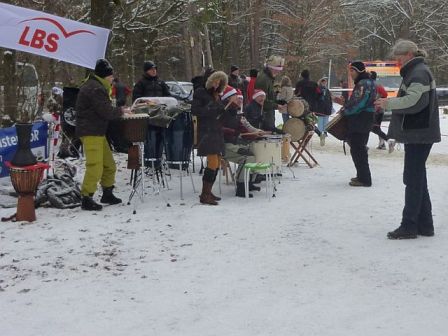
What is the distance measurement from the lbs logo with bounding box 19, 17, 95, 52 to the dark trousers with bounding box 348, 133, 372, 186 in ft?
13.9

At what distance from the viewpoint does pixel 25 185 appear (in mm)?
6539

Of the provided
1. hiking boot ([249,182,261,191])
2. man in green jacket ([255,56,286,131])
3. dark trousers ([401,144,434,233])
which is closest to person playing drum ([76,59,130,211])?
hiking boot ([249,182,261,191])

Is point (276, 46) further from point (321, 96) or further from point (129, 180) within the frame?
point (129, 180)

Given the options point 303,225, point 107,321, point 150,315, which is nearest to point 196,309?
point 150,315

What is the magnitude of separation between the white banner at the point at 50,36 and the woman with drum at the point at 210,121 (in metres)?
1.51

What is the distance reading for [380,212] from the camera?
698 cm

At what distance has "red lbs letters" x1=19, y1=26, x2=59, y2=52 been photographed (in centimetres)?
725

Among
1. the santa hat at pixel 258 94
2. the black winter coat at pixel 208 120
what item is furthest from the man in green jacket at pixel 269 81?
the black winter coat at pixel 208 120

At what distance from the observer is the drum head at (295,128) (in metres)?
9.91

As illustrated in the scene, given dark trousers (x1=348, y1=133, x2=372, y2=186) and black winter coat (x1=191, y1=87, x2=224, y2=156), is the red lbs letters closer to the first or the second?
black winter coat (x1=191, y1=87, x2=224, y2=156)

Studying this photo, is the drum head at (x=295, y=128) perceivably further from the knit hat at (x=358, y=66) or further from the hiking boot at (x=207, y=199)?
the hiking boot at (x=207, y=199)

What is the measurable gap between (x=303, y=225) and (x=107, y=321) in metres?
3.06

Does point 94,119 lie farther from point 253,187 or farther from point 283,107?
point 283,107

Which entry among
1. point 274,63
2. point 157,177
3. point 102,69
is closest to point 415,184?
point 102,69
